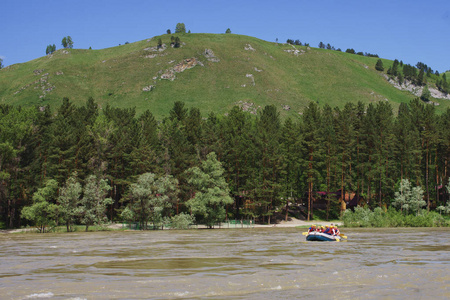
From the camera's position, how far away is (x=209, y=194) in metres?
70.6

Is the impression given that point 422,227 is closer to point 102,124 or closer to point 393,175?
point 393,175

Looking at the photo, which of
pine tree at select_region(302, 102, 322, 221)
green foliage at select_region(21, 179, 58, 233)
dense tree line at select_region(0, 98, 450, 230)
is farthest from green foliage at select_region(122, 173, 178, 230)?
pine tree at select_region(302, 102, 322, 221)

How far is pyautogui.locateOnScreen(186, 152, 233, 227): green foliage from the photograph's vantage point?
70000mm

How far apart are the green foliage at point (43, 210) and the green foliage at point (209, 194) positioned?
21.0 metres

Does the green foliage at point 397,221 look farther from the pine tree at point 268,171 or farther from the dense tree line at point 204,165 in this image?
A: the pine tree at point 268,171

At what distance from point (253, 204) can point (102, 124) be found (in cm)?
3370

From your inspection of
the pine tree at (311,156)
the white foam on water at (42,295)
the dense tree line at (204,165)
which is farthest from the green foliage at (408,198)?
the white foam on water at (42,295)

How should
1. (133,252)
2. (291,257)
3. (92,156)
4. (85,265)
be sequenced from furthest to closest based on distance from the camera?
(92,156) → (133,252) → (291,257) → (85,265)

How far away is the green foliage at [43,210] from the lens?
60.3 meters

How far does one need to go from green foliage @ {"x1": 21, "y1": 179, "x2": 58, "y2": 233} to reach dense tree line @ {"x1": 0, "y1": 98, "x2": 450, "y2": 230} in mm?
279

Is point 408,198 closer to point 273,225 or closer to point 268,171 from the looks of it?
point 273,225

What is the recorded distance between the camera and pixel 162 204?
66.6 meters

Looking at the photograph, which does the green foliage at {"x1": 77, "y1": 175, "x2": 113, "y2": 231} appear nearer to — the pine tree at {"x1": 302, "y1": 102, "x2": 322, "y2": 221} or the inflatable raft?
the inflatable raft

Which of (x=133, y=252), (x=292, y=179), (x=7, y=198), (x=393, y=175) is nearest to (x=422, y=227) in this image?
(x=393, y=175)
